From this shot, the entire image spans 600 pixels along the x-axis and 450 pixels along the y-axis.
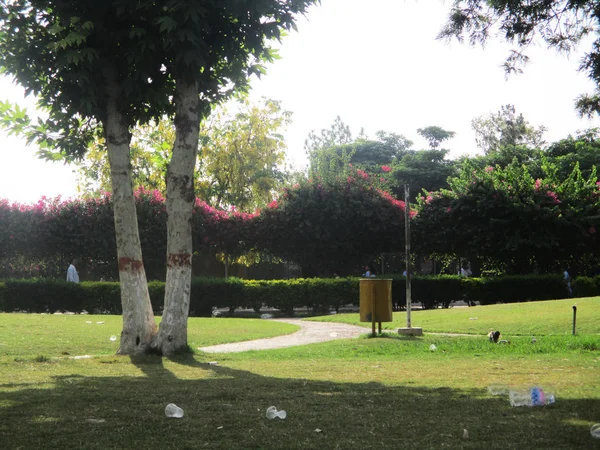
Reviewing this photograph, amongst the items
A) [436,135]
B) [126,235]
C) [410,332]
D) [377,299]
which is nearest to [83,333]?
[126,235]

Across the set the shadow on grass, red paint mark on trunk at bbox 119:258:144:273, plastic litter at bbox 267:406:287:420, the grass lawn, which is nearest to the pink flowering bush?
the grass lawn

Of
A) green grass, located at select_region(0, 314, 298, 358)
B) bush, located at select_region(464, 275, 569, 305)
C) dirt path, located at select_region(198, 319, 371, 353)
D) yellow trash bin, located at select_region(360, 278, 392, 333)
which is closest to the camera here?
green grass, located at select_region(0, 314, 298, 358)

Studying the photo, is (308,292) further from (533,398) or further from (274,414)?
(274,414)

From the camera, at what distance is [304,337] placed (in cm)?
1867

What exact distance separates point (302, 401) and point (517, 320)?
14302 mm

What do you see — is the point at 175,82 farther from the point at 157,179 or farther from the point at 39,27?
the point at 157,179

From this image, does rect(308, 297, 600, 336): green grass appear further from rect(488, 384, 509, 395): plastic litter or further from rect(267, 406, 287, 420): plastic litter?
rect(267, 406, 287, 420): plastic litter

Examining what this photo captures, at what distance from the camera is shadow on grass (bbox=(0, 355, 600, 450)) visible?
494 cm

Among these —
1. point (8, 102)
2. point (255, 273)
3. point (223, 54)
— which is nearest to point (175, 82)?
point (223, 54)

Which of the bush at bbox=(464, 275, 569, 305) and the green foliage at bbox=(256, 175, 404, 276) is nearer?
the bush at bbox=(464, 275, 569, 305)

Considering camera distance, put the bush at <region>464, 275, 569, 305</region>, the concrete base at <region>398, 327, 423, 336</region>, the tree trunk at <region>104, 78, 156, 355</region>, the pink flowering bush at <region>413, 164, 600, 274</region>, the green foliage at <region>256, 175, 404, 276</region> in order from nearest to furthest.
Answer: the tree trunk at <region>104, 78, 156, 355</region> < the concrete base at <region>398, 327, 423, 336</region> < the bush at <region>464, 275, 569, 305</region> < the pink flowering bush at <region>413, 164, 600, 274</region> < the green foliage at <region>256, 175, 404, 276</region>

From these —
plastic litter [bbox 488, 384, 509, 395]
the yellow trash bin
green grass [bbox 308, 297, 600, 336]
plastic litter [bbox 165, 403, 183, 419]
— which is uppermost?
the yellow trash bin

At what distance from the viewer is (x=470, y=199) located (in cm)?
3438

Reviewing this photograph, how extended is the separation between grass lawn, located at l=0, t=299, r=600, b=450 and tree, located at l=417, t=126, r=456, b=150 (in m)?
55.8
